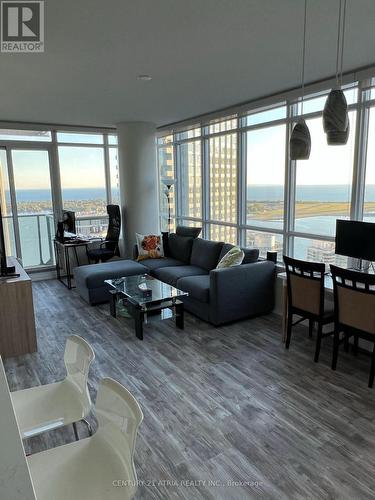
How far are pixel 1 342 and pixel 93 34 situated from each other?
2919mm

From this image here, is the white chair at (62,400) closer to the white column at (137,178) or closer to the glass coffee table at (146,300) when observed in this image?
the glass coffee table at (146,300)

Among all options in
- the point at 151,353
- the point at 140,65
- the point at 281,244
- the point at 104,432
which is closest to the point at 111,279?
the point at 151,353

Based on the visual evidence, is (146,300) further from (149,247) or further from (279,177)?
(279,177)

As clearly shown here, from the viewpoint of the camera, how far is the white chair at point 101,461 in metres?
1.33

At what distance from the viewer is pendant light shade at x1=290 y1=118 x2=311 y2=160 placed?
2.44 m

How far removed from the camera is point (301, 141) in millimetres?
2449

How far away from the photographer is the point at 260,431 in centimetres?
249

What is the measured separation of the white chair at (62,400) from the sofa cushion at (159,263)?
3.56 metres

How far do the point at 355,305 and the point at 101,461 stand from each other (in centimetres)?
239

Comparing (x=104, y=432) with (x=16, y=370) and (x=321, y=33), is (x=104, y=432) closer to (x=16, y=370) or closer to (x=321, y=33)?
(x=16, y=370)

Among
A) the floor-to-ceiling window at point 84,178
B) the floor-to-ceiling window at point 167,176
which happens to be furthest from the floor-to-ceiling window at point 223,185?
the floor-to-ceiling window at point 84,178

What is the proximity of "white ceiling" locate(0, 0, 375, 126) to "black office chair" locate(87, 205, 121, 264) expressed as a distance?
206 centimetres

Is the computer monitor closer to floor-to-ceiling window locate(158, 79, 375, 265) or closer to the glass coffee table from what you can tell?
the glass coffee table

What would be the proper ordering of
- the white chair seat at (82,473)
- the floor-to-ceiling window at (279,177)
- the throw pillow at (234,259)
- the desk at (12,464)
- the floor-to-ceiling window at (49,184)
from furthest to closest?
the floor-to-ceiling window at (49,184) → the throw pillow at (234,259) → the floor-to-ceiling window at (279,177) → the white chair seat at (82,473) → the desk at (12,464)
